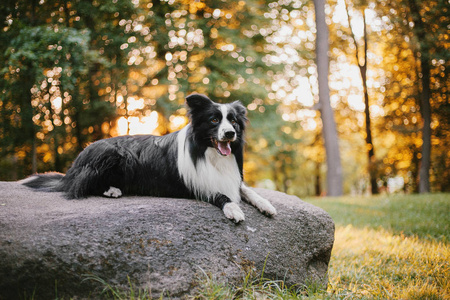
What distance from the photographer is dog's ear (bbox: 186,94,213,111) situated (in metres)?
3.76

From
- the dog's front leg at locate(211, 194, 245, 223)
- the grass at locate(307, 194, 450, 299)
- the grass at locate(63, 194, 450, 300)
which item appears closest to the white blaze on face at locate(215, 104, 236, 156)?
the dog's front leg at locate(211, 194, 245, 223)

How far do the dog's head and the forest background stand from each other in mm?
5503

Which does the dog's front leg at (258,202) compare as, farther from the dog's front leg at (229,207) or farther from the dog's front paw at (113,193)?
the dog's front paw at (113,193)

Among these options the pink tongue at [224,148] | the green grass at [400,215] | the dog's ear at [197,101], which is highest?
the dog's ear at [197,101]

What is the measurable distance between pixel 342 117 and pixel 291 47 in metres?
5.69

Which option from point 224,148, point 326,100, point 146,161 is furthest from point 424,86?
point 146,161

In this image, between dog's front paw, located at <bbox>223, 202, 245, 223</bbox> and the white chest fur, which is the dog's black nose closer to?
the white chest fur

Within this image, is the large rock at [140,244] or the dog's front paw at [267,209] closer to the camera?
the large rock at [140,244]

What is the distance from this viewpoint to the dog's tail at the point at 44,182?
4.27 metres

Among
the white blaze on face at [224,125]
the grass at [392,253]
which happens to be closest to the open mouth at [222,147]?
the white blaze on face at [224,125]

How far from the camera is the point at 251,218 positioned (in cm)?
362

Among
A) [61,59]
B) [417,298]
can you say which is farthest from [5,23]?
[417,298]

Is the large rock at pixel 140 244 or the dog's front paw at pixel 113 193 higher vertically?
the dog's front paw at pixel 113 193

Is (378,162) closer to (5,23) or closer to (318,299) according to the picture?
(318,299)
